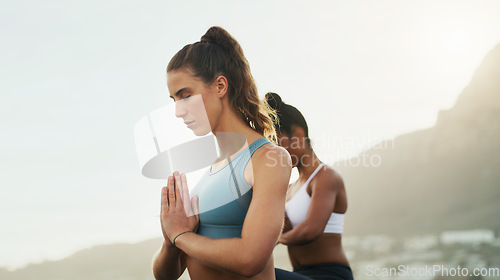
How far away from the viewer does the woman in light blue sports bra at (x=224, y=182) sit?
43.4 inches

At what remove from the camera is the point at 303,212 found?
241 centimetres

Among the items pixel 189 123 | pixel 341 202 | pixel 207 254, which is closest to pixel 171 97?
pixel 189 123

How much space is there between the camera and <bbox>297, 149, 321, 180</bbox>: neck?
2486 millimetres

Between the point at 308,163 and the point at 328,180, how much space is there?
18 cm

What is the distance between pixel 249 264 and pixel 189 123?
1.37ft

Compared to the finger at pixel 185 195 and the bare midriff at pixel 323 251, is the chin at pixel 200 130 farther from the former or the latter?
the bare midriff at pixel 323 251

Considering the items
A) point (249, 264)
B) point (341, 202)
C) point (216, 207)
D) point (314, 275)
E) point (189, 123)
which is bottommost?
point (314, 275)

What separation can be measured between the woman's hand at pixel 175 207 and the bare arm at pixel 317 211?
3.79 feet

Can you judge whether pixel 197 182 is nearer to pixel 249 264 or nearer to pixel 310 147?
pixel 249 264

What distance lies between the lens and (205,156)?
5.01 ft

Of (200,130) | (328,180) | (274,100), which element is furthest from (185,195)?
(274,100)

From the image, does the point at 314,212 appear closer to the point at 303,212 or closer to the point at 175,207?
the point at 303,212

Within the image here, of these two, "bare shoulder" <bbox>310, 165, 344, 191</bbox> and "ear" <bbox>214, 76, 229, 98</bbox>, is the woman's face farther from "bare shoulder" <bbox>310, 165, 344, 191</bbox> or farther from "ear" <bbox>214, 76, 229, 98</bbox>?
"bare shoulder" <bbox>310, 165, 344, 191</bbox>

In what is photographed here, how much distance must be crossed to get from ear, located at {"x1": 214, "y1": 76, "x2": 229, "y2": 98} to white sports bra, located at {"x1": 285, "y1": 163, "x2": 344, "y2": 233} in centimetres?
125
